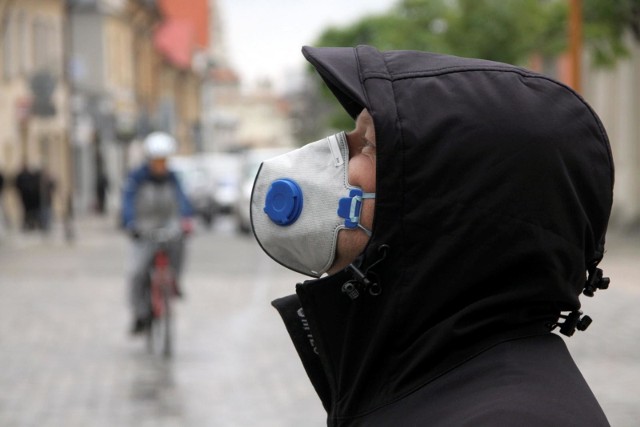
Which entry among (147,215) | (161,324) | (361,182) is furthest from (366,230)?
(147,215)

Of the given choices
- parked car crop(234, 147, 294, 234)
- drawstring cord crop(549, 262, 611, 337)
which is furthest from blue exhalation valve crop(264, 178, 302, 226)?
parked car crop(234, 147, 294, 234)

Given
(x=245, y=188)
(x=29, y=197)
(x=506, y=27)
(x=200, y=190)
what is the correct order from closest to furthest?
(x=506, y=27), (x=245, y=188), (x=29, y=197), (x=200, y=190)

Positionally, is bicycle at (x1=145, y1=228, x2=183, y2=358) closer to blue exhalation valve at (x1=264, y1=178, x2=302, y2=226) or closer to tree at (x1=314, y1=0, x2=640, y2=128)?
tree at (x1=314, y1=0, x2=640, y2=128)

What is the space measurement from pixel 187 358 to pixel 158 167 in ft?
5.41

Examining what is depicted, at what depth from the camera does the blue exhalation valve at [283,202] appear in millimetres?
2129

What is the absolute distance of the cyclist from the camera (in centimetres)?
1280

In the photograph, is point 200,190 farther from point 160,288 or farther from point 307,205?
point 307,205

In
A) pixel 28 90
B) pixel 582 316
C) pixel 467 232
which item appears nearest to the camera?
pixel 467 232

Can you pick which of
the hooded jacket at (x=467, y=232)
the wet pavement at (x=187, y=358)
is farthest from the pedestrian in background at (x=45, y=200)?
the hooded jacket at (x=467, y=232)

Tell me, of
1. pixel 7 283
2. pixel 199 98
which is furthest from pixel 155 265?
pixel 199 98

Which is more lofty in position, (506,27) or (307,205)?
(506,27)

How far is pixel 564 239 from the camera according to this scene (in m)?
1.95

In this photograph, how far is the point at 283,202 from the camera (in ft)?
7.06

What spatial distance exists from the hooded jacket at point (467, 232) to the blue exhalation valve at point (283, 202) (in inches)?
6.3
